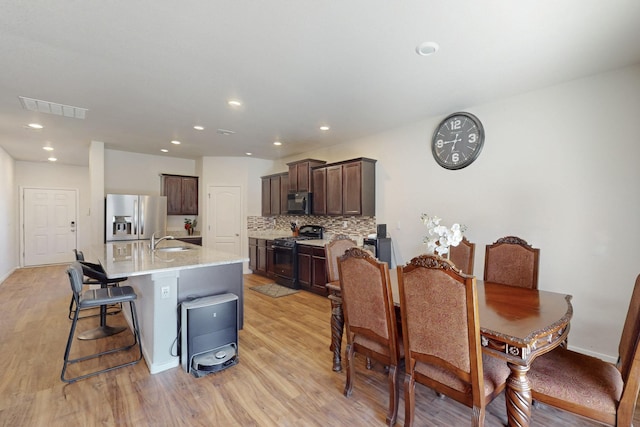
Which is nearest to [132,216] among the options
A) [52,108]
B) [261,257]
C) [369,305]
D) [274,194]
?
[52,108]

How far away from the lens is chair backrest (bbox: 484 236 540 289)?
7.99 ft

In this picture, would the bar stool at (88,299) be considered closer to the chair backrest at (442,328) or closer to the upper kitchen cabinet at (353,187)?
the chair backrest at (442,328)

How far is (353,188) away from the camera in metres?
4.72

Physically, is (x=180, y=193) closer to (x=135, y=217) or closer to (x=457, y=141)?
(x=135, y=217)

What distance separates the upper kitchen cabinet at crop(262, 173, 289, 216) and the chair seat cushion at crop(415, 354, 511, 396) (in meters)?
4.77

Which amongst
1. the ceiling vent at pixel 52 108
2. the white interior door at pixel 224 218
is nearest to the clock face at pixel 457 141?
the white interior door at pixel 224 218

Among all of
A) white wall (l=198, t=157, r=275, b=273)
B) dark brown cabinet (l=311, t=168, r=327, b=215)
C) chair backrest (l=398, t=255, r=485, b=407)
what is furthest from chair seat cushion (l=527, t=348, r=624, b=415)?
white wall (l=198, t=157, r=275, b=273)

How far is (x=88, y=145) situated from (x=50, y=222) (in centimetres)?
373

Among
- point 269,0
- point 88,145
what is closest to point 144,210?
point 88,145

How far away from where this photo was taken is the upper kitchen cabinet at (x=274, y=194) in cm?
622

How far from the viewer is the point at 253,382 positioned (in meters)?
2.38

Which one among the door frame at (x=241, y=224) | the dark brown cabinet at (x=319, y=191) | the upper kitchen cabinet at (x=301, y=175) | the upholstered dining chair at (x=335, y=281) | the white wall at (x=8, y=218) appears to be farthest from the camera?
the door frame at (x=241, y=224)

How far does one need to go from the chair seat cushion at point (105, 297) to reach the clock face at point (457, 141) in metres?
3.96

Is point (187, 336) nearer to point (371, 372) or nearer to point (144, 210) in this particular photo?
point (371, 372)
